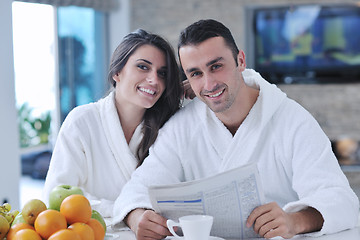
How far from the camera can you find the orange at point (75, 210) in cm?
126

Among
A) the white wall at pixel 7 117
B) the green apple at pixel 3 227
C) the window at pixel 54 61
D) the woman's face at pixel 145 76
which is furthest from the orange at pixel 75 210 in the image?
the window at pixel 54 61

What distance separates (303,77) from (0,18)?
10.8ft

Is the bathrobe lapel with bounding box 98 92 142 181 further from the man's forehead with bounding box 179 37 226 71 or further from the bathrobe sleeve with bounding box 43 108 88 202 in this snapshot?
the man's forehead with bounding box 179 37 226 71

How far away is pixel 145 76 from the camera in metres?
2.07

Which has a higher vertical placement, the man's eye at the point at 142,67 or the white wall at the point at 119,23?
the white wall at the point at 119,23

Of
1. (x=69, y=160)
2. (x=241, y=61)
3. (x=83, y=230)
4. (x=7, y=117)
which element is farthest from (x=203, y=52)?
(x=7, y=117)

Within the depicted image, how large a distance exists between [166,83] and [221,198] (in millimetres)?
823

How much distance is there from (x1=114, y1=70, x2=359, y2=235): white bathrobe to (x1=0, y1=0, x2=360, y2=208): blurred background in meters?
3.29

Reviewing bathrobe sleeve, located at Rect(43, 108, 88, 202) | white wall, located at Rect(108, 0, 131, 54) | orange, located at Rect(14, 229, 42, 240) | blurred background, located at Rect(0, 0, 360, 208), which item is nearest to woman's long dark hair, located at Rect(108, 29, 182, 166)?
bathrobe sleeve, located at Rect(43, 108, 88, 202)

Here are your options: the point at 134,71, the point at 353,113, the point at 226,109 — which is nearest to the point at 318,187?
the point at 226,109

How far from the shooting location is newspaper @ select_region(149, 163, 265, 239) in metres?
1.35

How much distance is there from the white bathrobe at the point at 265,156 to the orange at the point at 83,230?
394 mm

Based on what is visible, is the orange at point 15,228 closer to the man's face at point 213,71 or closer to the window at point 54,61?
the man's face at point 213,71

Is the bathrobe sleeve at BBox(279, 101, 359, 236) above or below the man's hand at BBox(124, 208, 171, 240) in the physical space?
above
